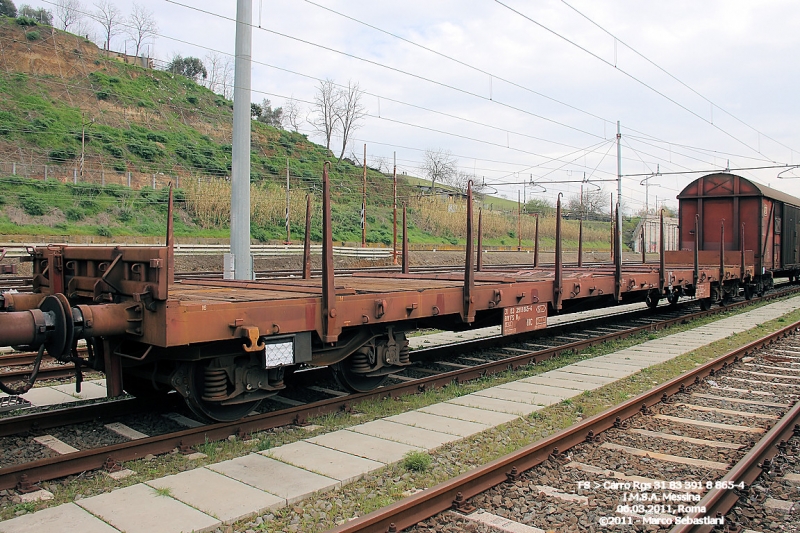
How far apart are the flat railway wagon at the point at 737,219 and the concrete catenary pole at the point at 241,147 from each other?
1451 cm

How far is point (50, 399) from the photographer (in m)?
6.84

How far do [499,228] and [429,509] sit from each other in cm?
5204

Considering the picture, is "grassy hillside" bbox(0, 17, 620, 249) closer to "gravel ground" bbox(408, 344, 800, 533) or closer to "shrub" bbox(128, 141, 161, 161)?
"shrub" bbox(128, 141, 161, 161)

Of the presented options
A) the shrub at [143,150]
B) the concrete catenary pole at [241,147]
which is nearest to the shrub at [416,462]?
the concrete catenary pole at [241,147]

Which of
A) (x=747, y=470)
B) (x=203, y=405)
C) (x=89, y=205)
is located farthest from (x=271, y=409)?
(x=89, y=205)

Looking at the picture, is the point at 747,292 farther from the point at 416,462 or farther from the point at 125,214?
the point at 125,214

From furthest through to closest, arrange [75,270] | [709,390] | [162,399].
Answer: [709,390], [162,399], [75,270]

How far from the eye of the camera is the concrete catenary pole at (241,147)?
995 centimetres

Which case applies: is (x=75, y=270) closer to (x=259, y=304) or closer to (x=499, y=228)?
(x=259, y=304)

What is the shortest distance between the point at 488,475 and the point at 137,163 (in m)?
44.6

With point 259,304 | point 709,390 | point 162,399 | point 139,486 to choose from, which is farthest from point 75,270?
point 709,390

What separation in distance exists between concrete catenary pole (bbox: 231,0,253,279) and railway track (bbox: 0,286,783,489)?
3.11m

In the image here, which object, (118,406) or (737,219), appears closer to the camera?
(118,406)

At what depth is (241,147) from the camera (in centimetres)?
995
